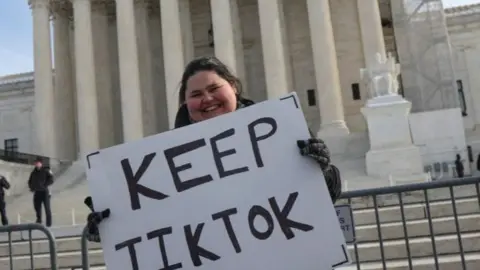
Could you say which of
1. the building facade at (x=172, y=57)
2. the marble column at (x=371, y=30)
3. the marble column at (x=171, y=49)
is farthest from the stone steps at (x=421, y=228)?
the marble column at (x=171, y=49)

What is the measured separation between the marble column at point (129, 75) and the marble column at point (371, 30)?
14.1m

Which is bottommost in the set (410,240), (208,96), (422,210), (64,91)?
(410,240)

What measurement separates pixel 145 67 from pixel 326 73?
12.8m

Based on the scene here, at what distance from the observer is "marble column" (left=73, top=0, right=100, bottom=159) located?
110ft

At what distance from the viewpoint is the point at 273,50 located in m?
31.6

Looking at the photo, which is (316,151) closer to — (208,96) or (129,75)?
(208,96)

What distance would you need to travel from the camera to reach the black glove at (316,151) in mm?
2945

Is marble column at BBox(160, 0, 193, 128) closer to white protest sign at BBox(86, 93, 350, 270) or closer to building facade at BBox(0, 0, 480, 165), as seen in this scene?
building facade at BBox(0, 0, 480, 165)

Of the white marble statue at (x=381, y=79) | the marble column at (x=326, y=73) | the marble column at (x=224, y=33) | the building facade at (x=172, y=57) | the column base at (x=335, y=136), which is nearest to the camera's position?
the white marble statue at (x=381, y=79)

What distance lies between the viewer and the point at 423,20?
111ft

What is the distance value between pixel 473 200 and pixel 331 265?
8531 mm

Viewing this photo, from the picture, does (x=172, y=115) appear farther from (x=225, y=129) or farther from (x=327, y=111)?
(x=225, y=129)

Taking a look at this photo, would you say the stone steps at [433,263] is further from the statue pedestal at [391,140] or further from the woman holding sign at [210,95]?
the statue pedestal at [391,140]

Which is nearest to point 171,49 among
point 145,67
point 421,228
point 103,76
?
point 145,67
